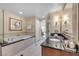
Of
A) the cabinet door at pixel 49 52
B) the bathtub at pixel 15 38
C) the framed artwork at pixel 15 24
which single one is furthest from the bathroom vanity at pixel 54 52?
the framed artwork at pixel 15 24

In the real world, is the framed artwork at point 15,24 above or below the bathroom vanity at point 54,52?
above

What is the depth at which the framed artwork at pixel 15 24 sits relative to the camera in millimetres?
1624

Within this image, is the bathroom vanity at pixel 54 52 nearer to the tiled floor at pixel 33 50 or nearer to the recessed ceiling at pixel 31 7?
the tiled floor at pixel 33 50

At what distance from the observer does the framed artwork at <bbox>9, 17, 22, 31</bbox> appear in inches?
63.9

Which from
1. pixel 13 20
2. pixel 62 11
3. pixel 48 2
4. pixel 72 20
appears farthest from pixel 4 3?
pixel 72 20

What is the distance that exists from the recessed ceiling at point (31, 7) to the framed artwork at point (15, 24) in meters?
0.14

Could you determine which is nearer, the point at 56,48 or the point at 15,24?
the point at 56,48

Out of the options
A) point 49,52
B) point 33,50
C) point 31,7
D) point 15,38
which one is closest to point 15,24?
point 15,38

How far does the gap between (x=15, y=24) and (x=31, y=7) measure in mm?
422

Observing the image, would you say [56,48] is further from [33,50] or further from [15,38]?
[15,38]

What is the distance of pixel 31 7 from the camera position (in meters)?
1.62

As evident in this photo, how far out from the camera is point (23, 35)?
1.66 m

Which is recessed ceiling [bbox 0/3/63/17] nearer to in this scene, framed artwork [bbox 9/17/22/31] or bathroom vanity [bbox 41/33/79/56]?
framed artwork [bbox 9/17/22/31]

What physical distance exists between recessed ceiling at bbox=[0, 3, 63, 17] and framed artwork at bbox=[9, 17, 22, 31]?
0.47 ft
